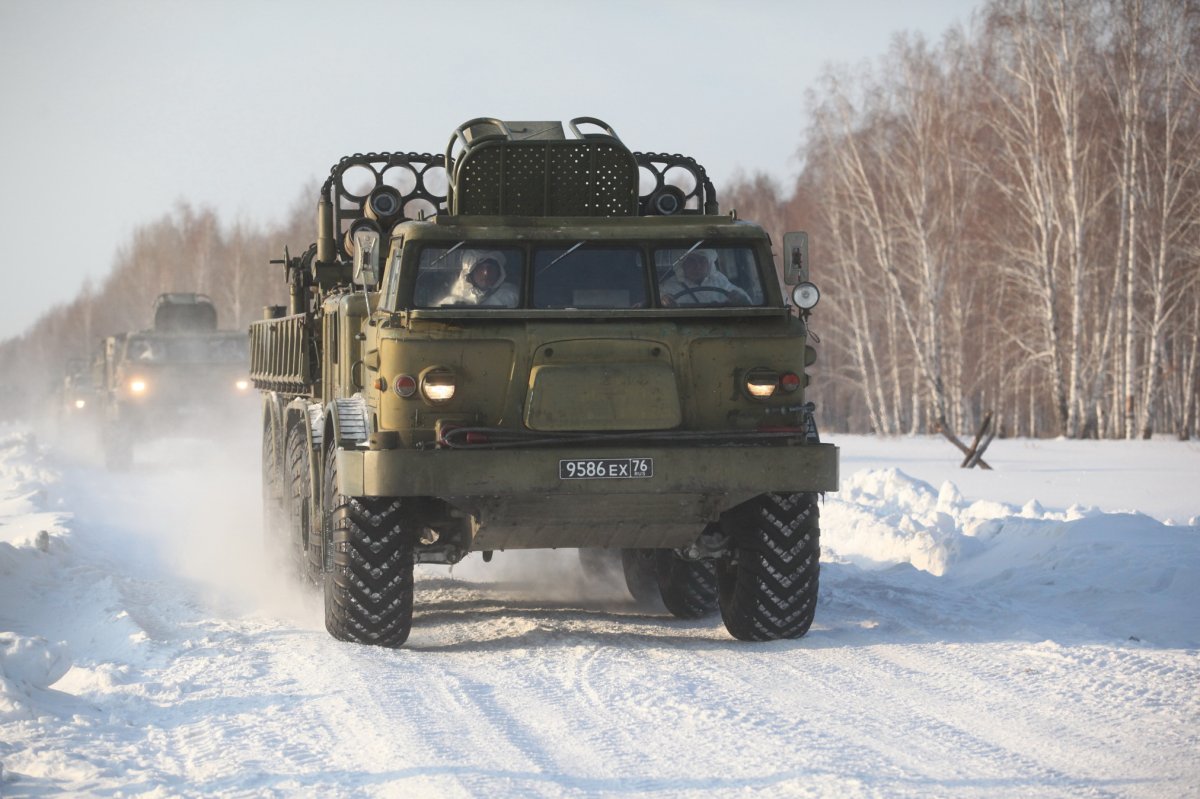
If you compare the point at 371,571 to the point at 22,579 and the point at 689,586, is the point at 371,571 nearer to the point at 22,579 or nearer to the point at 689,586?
the point at 689,586

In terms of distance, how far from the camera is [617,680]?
6.95 meters

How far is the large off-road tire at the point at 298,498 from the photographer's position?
9953mm

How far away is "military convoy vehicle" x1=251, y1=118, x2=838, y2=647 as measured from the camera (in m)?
7.52

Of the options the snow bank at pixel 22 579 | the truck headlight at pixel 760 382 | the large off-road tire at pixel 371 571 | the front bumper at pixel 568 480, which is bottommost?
the snow bank at pixel 22 579

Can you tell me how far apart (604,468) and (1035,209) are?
2488 centimetres

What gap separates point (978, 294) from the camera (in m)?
40.8

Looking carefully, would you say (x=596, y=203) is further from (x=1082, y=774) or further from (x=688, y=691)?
(x=1082, y=774)

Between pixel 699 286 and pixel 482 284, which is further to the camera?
pixel 699 286

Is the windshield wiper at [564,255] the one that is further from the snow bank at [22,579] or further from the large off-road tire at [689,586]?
the snow bank at [22,579]

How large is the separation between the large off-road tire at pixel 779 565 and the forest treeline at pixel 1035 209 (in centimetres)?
1711

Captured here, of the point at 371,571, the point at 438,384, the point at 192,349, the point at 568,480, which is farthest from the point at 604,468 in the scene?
the point at 192,349

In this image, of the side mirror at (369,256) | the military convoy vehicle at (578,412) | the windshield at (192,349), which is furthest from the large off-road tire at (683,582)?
the windshield at (192,349)

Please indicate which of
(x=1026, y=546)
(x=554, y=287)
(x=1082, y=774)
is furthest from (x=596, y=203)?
(x=1082, y=774)

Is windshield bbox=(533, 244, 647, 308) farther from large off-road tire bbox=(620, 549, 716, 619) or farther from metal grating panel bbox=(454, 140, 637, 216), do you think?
large off-road tire bbox=(620, 549, 716, 619)
